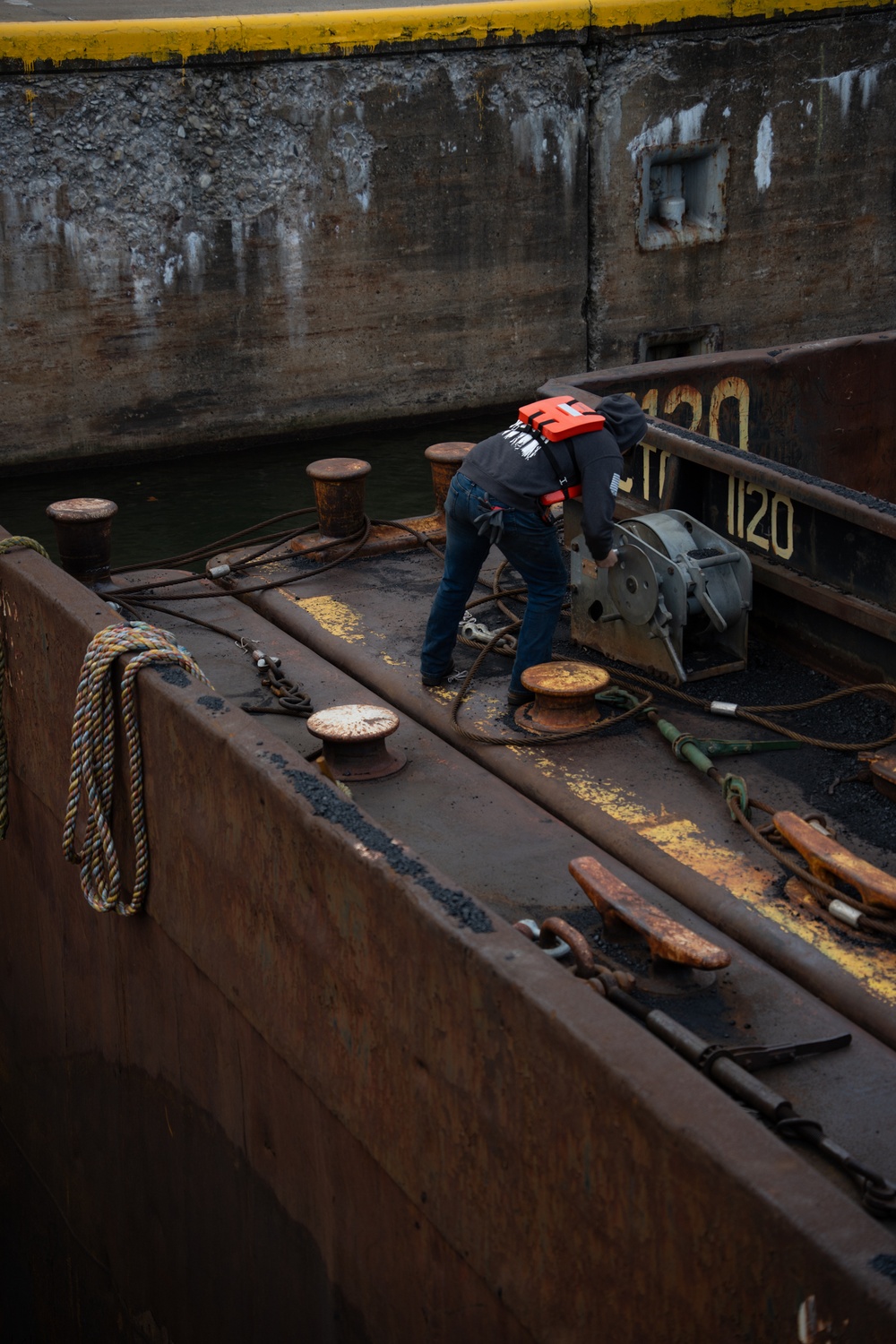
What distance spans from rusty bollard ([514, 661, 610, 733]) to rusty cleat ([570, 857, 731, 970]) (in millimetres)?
1115

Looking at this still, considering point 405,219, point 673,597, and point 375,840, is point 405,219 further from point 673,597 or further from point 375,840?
point 375,840

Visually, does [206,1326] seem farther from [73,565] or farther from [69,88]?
[69,88]

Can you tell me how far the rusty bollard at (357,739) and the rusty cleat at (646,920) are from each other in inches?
40.4

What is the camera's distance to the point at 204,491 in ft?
38.8

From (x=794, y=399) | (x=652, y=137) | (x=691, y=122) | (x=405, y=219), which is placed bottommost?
(x=794, y=399)

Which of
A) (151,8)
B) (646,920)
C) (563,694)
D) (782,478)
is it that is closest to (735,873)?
(646,920)

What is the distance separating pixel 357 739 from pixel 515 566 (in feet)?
3.36

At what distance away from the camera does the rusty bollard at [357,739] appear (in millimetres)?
4430

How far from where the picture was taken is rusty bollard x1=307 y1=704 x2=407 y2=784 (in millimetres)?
4430

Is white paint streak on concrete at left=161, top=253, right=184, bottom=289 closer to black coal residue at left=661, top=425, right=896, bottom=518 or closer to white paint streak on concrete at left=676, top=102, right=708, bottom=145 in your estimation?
white paint streak on concrete at left=676, top=102, right=708, bottom=145

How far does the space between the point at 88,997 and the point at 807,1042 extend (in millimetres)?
2697

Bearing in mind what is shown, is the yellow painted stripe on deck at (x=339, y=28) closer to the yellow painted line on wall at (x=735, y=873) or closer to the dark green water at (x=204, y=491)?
the dark green water at (x=204, y=491)

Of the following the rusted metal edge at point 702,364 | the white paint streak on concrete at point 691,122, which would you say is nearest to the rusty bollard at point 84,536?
the rusted metal edge at point 702,364

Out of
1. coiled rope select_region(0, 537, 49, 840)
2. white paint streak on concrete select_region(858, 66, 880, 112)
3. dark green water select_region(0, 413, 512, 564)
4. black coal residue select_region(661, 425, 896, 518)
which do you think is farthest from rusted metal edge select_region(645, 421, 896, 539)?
white paint streak on concrete select_region(858, 66, 880, 112)
